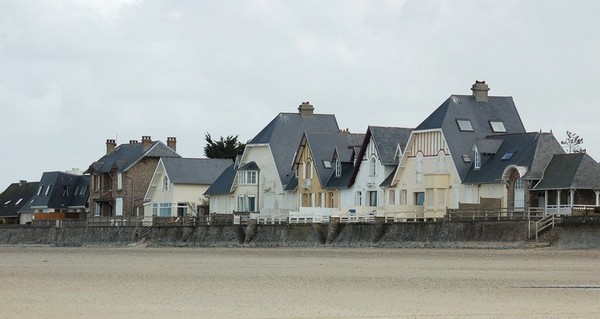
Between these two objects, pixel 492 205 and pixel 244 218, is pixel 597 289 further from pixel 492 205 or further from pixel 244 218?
pixel 244 218

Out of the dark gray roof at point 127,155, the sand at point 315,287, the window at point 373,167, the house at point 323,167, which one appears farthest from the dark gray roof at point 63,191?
the sand at point 315,287

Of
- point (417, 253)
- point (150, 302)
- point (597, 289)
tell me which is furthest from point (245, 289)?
point (417, 253)

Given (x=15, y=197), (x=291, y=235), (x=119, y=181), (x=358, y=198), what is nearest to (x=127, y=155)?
(x=119, y=181)

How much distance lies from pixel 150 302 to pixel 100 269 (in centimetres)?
1341

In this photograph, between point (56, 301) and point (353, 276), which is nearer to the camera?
point (56, 301)

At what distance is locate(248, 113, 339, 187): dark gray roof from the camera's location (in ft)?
260

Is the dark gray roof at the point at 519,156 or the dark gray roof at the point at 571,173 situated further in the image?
the dark gray roof at the point at 519,156

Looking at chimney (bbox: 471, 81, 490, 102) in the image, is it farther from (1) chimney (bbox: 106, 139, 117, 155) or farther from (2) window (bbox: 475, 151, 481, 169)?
(1) chimney (bbox: 106, 139, 117, 155)

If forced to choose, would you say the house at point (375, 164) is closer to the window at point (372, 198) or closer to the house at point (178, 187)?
the window at point (372, 198)

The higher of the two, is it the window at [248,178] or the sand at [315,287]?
the window at [248,178]

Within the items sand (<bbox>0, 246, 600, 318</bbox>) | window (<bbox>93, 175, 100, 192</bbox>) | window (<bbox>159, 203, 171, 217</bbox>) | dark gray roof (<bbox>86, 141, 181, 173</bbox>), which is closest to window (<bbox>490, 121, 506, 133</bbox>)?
sand (<bbox>0, 246, 600, 318</bbox>)

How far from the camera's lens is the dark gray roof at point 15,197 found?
109062 millimetres

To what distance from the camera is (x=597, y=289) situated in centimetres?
2811

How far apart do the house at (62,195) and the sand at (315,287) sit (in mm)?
58182
